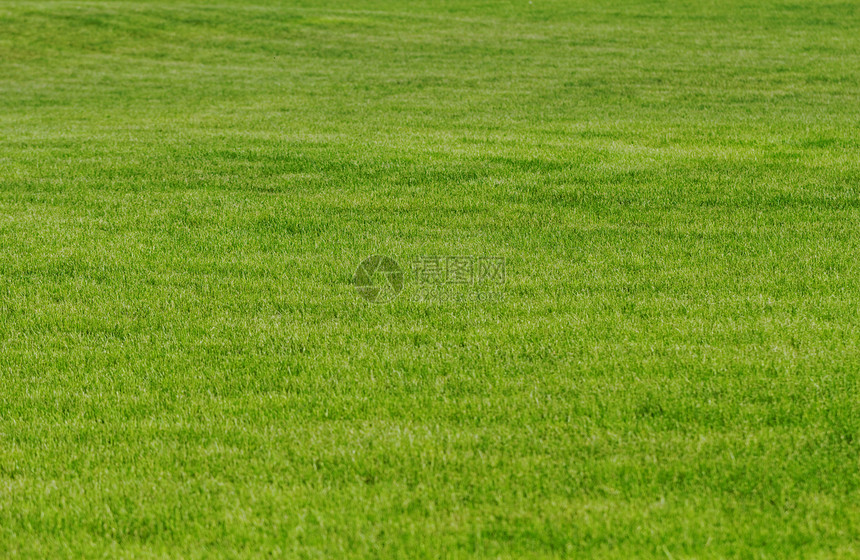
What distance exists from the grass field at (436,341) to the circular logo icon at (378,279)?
17 centimetres

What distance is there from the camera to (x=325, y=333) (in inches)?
293

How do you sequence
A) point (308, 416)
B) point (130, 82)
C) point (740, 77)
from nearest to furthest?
point (308, 416) < point (740, 77) < point (130, 82)

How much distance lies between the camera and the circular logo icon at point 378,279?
841 cm

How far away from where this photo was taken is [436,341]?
723 cm

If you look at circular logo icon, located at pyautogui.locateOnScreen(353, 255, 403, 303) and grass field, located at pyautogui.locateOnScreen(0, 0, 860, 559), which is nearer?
grass field, located at pyautogui.locateOnScreen(0, 0, 860, 559)

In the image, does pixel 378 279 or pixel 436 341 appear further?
pixel 378 279

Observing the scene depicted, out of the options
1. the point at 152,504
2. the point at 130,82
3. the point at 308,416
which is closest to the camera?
the point at 152,504

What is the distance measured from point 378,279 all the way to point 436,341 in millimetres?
1793

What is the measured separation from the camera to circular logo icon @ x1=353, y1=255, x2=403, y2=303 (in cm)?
841

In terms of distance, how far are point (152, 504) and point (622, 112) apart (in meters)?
16.3

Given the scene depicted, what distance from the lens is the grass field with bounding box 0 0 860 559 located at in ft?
16.0

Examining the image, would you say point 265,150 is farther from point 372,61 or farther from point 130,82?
point 372,61

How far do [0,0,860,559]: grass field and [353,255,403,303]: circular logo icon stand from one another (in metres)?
0.17

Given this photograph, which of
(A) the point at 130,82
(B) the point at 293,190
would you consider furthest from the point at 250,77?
(B) the point at 293,190
